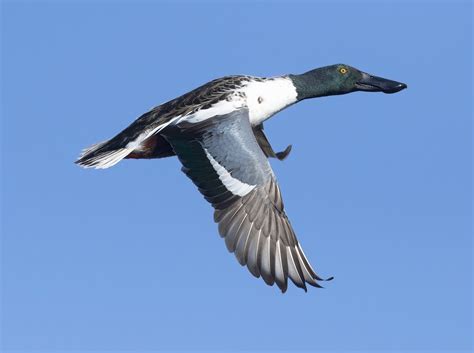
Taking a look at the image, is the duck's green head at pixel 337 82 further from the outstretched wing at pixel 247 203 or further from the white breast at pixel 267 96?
the outstretched wing at pixel 247 203

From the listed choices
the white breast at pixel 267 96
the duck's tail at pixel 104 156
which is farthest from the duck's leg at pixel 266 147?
the duck's tail at pixel 104 156

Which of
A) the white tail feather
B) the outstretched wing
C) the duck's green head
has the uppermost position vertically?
the duck's green head

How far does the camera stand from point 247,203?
11.1m

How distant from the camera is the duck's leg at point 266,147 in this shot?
42.0 feet

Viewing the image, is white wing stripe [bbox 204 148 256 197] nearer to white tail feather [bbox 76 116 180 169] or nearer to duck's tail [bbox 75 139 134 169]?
white tail feather [bbox 76 116 180 169]

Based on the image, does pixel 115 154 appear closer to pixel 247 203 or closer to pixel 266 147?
pixel 247 203

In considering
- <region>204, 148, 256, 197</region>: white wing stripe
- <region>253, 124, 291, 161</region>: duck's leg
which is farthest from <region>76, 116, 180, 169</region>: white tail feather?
<region>253, 124, 291, 161</region>: duck's leg

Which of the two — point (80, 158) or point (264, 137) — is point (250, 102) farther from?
point (80, 158)

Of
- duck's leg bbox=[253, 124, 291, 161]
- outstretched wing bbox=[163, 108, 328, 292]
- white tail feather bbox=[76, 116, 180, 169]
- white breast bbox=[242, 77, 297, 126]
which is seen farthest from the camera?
duck's leg bbox=[253, 124, 291, 161]

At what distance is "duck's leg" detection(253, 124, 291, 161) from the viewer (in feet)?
42.0

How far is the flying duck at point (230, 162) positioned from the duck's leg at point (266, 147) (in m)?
0.68

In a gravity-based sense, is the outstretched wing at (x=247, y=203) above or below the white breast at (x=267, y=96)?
below

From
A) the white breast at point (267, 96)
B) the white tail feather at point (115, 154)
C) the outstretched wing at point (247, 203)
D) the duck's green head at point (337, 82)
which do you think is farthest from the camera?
the duck's green head at point (337, 82)

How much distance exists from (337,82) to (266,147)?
1272mm
